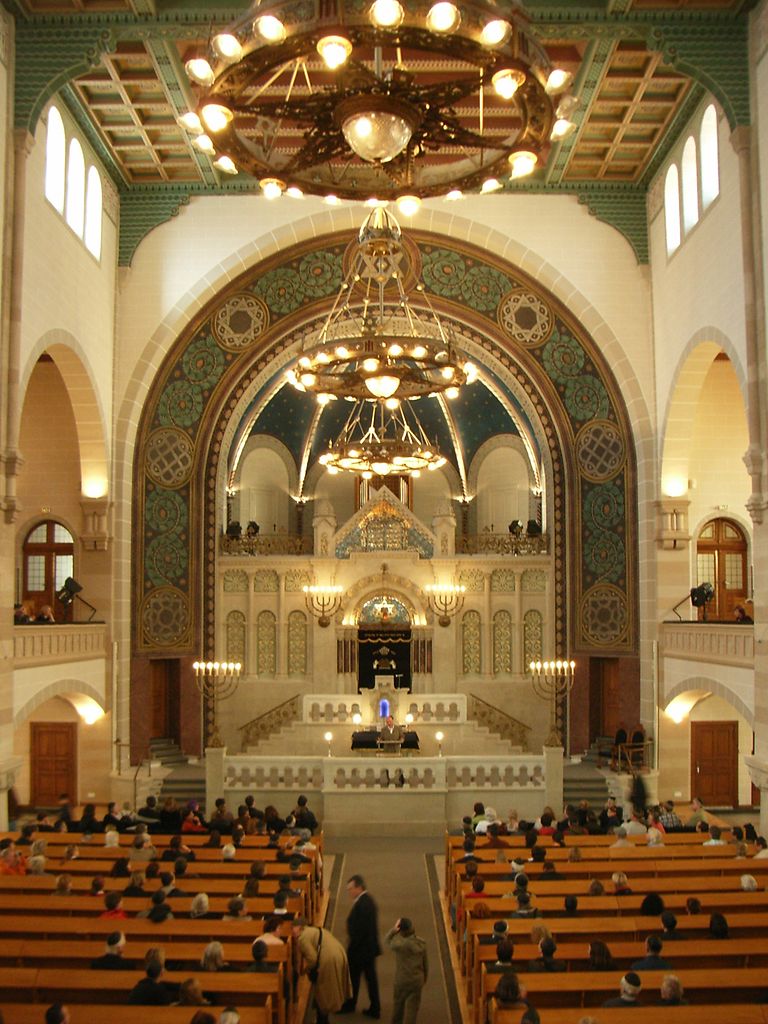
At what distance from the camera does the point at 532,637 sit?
24.8 m

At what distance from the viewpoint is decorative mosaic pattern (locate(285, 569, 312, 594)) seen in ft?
82.7

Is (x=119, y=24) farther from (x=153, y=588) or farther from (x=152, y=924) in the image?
(x=152, y=924)

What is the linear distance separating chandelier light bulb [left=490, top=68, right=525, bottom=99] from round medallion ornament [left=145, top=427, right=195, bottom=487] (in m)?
16.5

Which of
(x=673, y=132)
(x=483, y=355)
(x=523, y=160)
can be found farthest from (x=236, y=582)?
(x=523, y=160)

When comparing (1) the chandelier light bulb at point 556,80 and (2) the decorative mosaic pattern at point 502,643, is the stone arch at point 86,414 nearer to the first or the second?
(2) the decorative mosaic pattern at point 502,643

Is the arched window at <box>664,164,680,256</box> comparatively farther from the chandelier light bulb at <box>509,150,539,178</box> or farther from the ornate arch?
the chandelier light bulb at <box>509,150,539,178</box>

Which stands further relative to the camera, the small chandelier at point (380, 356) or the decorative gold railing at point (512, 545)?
the decorative gold railing at point (512, 545)

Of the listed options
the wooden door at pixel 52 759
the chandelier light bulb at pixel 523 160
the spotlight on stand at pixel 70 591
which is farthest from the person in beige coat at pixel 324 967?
the wooden door at pixel 52 759

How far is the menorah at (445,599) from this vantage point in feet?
82.1

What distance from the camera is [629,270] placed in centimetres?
2223

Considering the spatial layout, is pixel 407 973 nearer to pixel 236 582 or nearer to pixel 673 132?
pixel 673 132

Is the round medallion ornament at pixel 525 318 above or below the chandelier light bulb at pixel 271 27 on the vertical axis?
above

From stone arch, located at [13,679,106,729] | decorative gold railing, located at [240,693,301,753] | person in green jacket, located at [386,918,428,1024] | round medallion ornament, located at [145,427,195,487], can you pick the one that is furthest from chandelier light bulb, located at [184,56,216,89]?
decorative gold railing, located at [240,693,301,753]

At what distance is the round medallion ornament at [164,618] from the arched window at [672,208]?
42.0 ft
